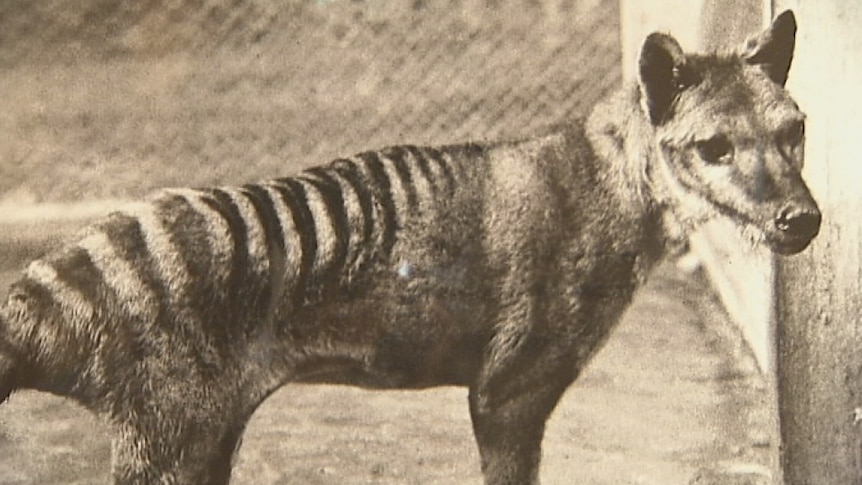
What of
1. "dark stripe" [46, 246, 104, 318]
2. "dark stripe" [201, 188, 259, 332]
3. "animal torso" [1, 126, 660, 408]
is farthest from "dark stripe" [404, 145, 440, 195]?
"dark stripe" [46, 246, 104, 318]

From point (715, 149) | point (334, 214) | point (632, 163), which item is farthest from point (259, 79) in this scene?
point (715, 149)

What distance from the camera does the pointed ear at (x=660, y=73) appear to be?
224cm

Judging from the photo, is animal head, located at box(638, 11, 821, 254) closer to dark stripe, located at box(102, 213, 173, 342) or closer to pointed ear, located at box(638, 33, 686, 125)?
pointed ear, located at box(638, 33, 686, 125)

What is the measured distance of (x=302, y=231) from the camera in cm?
227

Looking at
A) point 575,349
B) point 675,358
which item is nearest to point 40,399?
point 575,349

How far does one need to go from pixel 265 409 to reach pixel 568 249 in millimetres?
712

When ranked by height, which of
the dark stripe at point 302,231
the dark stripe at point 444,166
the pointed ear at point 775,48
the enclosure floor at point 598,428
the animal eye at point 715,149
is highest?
the pointed ear at point 775,48

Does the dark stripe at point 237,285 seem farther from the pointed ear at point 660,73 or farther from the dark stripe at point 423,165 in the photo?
the pointed ear at point 660,73

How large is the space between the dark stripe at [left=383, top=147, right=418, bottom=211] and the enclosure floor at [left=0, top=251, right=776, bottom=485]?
0.41m

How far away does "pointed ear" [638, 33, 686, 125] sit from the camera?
2.24 m

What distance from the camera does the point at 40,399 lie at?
230 cm

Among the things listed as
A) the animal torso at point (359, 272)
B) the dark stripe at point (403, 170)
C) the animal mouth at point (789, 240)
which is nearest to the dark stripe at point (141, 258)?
the animal torso at point (359, 272)

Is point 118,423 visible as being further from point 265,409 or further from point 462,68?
point 462,68

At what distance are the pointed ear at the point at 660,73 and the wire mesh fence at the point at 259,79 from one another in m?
0.16
